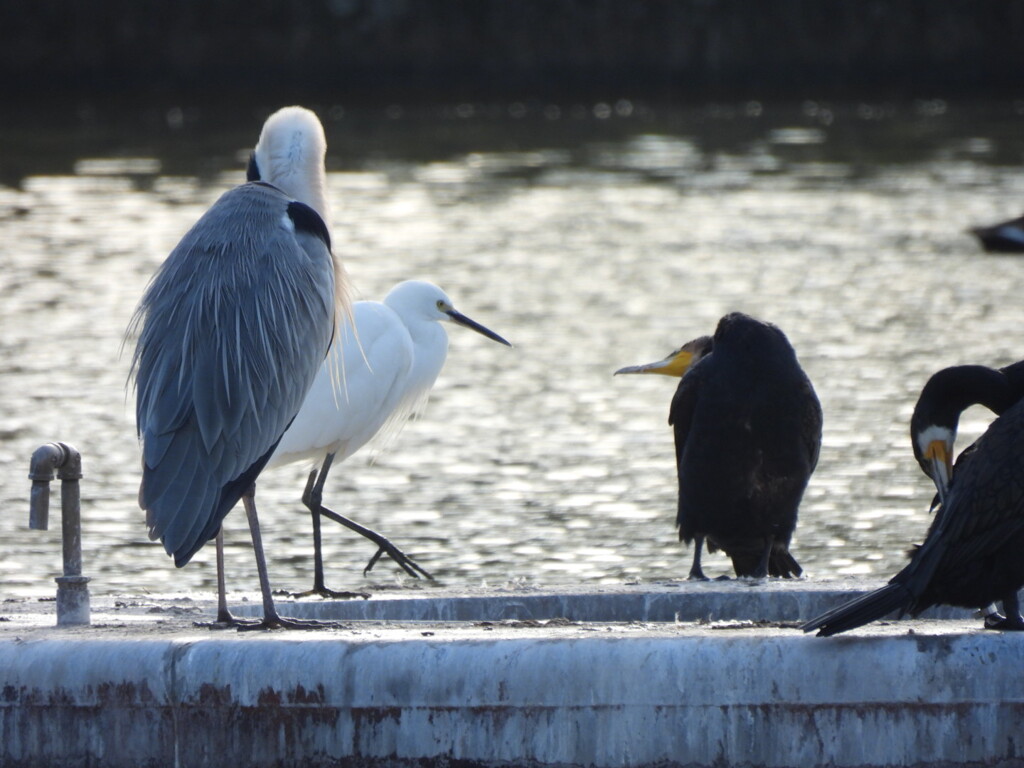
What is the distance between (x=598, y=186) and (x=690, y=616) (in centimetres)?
1854

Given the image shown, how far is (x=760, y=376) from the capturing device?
6.71m

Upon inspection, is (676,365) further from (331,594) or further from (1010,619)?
(1010,619)

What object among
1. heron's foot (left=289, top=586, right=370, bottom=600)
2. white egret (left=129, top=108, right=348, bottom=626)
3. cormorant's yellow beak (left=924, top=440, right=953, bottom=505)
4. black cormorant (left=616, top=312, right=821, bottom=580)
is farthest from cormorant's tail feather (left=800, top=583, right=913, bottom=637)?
black cormorant (left=616, top=312, right=821, bottom=580)

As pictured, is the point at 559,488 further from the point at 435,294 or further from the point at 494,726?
the point at 494,726

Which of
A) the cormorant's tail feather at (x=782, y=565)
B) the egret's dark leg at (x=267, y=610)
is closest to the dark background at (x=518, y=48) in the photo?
the cormorant's tail feather at (x=782, y=565)

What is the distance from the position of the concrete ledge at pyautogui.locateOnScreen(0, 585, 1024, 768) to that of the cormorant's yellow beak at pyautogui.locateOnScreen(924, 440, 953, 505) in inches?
22.2

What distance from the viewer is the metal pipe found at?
5.04 meters

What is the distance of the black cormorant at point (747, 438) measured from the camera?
6715 millimetres

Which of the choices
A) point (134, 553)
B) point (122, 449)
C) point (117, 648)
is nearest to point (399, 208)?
point (122, 449)

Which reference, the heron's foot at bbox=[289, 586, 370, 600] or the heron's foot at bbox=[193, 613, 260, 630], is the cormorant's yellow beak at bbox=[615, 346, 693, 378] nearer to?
the heron's foot at bbox=[289, 586, 370, 600]

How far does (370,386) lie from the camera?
7168mm

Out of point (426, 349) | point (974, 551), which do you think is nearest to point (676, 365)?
point (426, 349)

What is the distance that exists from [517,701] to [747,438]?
2.42 m

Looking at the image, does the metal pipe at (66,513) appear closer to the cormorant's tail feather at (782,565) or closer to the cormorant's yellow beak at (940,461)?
the cormorant's yellow beak at (940,461)
